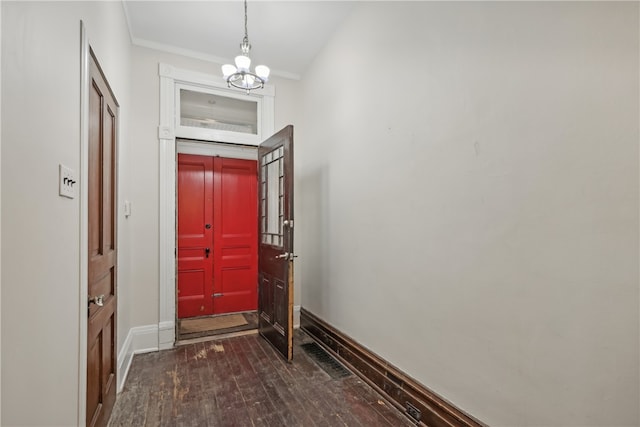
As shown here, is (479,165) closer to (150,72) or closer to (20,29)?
(20,29)

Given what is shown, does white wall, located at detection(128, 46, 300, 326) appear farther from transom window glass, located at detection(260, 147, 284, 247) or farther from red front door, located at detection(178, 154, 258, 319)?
transom window glass, located at detection(260, 147, 284, 247)

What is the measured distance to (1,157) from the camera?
0.77 metres

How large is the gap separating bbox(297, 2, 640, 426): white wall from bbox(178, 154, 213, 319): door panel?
2397 millimetres

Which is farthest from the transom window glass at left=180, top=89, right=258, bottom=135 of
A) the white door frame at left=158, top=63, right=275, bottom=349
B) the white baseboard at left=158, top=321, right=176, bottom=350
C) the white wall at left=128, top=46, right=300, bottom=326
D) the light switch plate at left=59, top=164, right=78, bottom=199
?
the light switch plate at left=59, top=164, right=78, bottom=199

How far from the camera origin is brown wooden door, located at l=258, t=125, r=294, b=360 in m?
2.73

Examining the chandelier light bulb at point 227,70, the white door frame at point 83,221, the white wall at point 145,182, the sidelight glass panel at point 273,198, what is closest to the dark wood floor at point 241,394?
the white wall at point 145,182

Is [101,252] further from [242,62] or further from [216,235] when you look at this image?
[216,235]

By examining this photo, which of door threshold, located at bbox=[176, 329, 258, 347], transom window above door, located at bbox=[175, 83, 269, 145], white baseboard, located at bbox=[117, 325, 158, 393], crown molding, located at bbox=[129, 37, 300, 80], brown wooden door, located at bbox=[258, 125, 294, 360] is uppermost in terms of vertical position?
crown molding, located at bbox=[129, 37, 300, 80]

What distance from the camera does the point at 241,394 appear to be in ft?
7.21

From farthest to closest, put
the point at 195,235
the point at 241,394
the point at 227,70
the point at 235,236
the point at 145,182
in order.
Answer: the point at 235,236
the point at 195,235
the point at 145,182
the point at 227,70
the point at 241,394

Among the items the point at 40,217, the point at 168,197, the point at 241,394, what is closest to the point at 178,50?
the point at 168,197

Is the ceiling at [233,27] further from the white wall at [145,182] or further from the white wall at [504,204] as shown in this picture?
the white wall at [504,204]

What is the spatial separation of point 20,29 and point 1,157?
0.40 meters

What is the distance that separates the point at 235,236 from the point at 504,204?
3502mm
